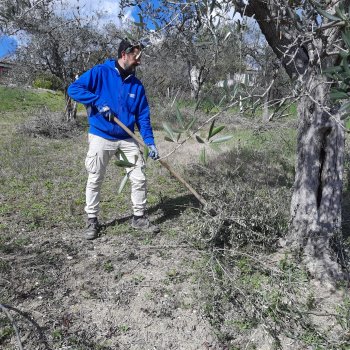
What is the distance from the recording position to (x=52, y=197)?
5348 millimetres

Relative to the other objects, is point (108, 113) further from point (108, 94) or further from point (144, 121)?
point (144, 121)

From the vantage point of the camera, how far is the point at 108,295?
122 inches

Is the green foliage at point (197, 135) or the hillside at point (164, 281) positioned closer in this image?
the green foliage at point (197, 135)

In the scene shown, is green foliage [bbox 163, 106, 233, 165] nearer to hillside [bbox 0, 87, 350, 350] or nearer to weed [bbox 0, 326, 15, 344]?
hillside [bbox 0, 87, 350, 350]

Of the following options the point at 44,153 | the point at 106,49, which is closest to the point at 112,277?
the point at 44,153

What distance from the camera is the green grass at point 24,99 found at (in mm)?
15634

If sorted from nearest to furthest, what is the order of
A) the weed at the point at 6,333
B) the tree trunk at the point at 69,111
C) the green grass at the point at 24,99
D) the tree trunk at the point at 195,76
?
the weed at the point at 6,333, the tree trunk at the point at 195,76, the tree trunk at the point at 69,111, the green grass at the point at 24,99

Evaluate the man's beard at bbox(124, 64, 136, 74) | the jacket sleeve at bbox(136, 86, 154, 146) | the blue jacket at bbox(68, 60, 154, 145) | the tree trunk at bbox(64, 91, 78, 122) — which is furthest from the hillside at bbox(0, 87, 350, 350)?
the tree trunk at bbox(64, 91, 78, 122)

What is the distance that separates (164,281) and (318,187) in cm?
158

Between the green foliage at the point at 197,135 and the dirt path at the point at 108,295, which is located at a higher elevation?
the green foliage at the point at 197,135

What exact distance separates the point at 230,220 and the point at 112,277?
1.18 meters

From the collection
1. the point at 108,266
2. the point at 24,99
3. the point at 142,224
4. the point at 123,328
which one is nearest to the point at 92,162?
the point at 142,224

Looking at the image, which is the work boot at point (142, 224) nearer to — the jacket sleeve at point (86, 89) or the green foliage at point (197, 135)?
the jacket sleeve at point (86, 89)

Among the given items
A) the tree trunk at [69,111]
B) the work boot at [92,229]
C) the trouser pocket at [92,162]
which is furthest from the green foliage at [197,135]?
the tree trunk at [69,111]
